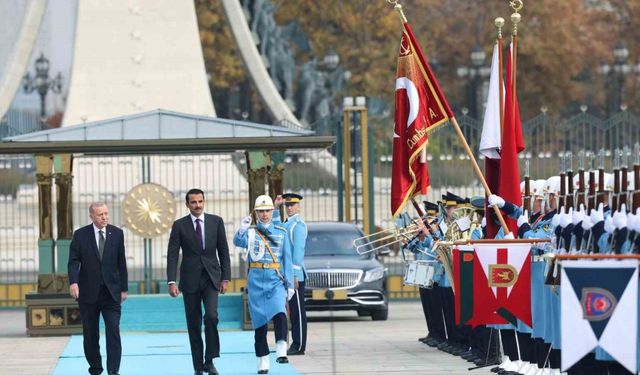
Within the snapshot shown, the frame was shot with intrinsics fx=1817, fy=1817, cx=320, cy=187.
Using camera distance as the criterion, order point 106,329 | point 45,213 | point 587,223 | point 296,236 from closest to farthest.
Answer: point 587,223
point 106,329
point 296,236
point 45,213

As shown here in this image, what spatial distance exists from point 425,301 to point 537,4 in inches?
1627

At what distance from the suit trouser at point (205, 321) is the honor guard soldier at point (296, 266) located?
2.26 m

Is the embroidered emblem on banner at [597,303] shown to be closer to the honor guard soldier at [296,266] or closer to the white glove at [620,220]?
the white glove at [620,220]

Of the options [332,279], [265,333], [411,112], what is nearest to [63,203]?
[332,279]

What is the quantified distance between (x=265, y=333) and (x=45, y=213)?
24.5 ft

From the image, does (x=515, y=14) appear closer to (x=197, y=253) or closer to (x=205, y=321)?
(x=197, y=253)

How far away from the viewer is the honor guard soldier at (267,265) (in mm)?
17969

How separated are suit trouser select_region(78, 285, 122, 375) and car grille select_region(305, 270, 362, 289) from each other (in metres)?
8.02

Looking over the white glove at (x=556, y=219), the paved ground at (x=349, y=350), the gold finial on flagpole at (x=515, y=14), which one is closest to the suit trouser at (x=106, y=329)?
the paved ground at (x=349, y=350)

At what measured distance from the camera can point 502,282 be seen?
→ 15898 millimetres

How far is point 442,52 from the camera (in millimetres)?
65188

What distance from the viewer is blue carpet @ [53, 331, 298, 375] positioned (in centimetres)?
1819

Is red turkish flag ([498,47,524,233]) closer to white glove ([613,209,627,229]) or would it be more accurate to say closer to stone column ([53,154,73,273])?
white glove ([613,209,627,229])

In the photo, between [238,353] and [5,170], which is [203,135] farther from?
[5,170]
